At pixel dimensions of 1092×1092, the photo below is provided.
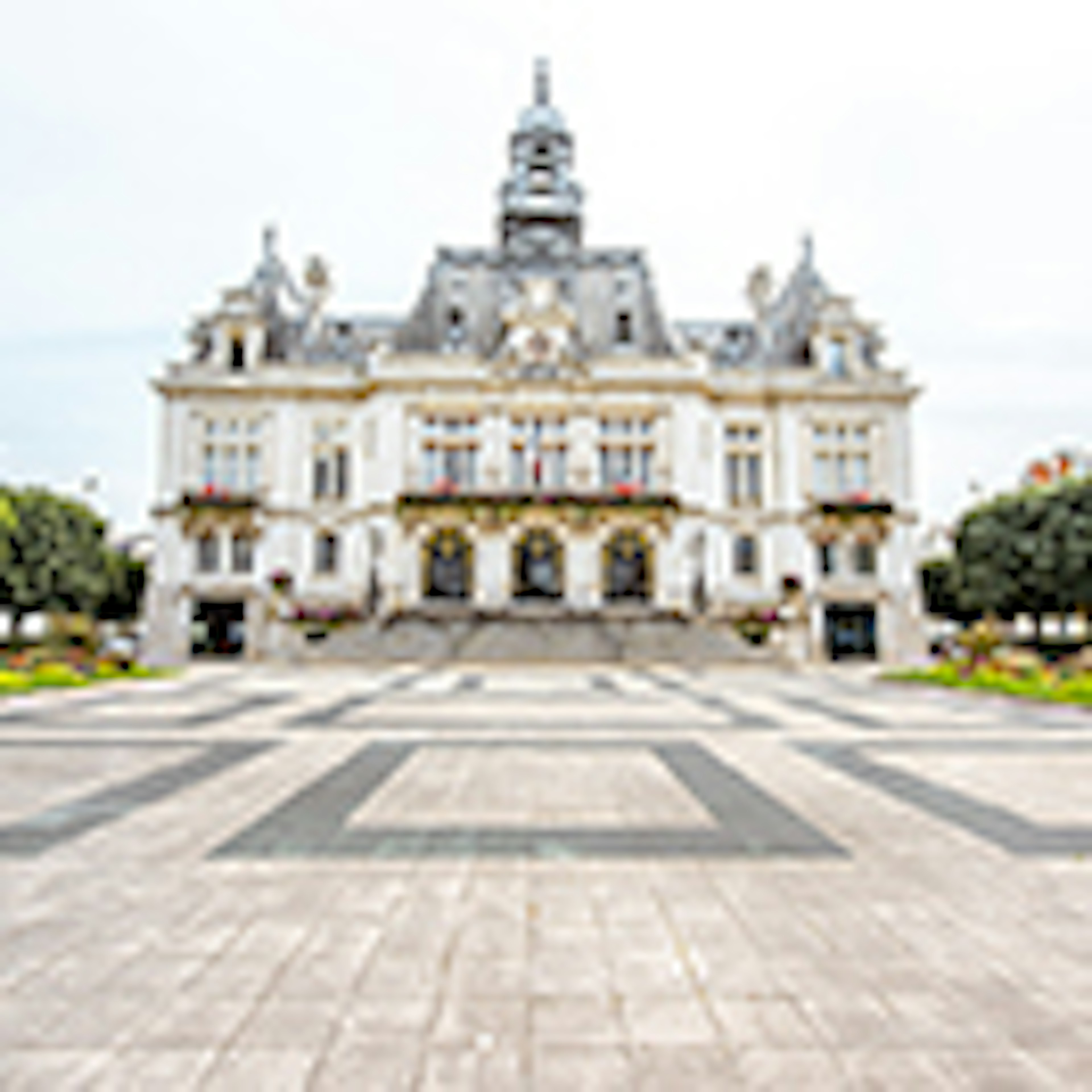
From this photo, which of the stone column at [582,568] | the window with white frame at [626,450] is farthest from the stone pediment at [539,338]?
the stone column at [582,568]

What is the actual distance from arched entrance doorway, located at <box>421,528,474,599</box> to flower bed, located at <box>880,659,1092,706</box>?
21.3m

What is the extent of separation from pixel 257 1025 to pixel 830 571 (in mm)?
41524

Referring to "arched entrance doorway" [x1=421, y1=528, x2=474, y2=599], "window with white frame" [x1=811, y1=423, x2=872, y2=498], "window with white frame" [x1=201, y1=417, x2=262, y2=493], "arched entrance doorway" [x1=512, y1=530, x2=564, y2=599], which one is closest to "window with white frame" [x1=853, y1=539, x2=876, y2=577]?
"window with white frame" [x1=811, y1=423, x2=872, y2=498]

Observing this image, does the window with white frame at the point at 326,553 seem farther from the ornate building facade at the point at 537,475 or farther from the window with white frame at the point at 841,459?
the window with white frame at the point at 841,459

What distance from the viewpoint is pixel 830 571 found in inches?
1620

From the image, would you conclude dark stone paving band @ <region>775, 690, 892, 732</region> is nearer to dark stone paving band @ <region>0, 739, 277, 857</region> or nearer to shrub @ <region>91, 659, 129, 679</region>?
dark stone paving band @ <region>0, 739, 277, 857</region>

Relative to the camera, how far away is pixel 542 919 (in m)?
4.46

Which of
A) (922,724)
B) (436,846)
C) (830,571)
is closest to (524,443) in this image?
(830,571)

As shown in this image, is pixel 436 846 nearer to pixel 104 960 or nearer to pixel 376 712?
pixel 104 960

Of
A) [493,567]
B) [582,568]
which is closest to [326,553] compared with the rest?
[493,567]

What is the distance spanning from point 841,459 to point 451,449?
2185 centimetres

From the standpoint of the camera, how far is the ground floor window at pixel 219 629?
40438mm

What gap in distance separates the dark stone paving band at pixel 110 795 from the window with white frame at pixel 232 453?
109 feet

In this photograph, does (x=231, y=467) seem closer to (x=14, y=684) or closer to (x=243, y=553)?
(x=243, y=553)
